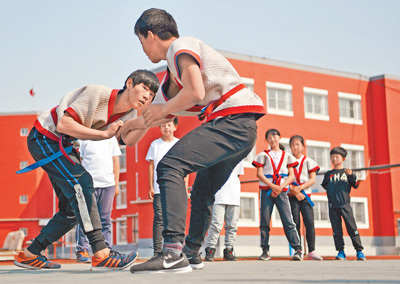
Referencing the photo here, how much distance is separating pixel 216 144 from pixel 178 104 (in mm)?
340

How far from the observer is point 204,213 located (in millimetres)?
3859

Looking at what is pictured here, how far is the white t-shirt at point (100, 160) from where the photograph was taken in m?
6.97

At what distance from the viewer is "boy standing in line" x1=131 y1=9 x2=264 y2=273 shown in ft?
11.3

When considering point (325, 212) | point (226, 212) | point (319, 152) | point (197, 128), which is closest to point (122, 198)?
point (319, 152)

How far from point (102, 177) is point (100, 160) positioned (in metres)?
0.25

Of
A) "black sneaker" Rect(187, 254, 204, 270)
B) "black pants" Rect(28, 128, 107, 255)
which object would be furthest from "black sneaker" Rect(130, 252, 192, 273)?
"black pants" Rect(28, 128, 107, 255)

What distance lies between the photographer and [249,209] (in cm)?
2805

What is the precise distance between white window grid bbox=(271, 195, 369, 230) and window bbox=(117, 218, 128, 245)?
444 inches

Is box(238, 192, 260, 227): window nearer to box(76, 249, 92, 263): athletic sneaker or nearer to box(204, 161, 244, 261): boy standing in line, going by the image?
box(204, 161, 244, 261): boy standing in line

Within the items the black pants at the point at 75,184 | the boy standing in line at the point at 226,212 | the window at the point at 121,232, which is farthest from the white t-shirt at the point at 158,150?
the window at the point at 121,232

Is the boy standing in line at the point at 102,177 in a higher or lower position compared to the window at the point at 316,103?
lower

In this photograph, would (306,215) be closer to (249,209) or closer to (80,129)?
(80,129)

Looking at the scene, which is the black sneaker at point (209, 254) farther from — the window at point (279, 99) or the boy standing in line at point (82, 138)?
the window at point (279, 99)

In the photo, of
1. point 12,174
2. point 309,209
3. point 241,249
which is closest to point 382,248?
point 241,249
